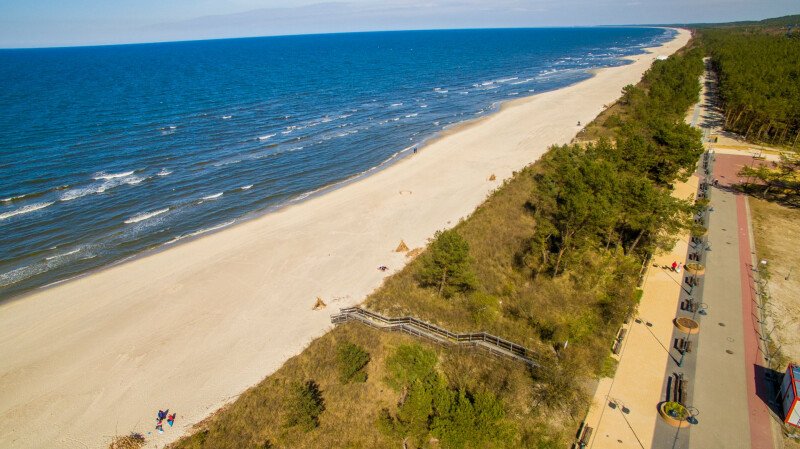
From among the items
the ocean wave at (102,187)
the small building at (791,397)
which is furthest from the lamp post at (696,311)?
the ocean wave at (102,187)

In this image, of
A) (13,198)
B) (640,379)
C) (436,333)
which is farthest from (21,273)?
(640,379)

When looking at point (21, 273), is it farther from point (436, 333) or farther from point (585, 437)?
point (585, 437)

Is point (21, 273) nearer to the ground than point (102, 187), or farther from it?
nearer to the ground

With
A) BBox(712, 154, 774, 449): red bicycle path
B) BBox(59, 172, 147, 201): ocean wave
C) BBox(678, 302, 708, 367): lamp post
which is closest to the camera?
BBox(712, 154, 774, 449): red bicycle path

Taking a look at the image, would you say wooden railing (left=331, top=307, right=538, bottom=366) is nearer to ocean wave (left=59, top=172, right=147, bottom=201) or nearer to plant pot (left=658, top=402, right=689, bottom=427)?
plant pot (left=658, top=402, right=689, bottom=427)

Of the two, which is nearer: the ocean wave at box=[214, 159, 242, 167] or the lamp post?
the lamp post

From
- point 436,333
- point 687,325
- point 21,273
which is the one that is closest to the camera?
point 687,325

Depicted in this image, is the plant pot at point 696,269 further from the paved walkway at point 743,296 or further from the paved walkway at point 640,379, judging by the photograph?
the paved walkway at point 640,379

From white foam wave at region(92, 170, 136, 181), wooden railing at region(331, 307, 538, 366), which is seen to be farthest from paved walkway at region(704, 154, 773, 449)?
white foam wave at region(92, 170, 136, 181)
